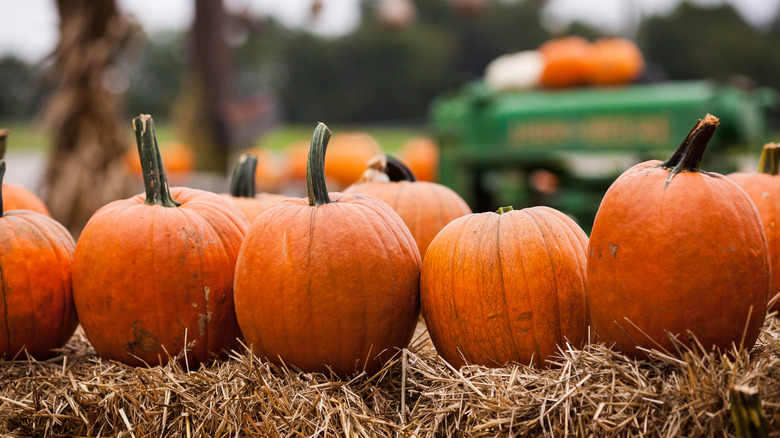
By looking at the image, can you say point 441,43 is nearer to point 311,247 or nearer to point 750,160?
point 750,160

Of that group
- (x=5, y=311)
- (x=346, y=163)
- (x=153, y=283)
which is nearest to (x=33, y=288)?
(x=5, y=311)

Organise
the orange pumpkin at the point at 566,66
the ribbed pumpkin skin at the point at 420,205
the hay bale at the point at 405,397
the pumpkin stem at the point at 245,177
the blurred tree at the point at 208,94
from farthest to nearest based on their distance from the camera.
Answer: the blurred tree at the point at 208,94, the orange pumpkin at the point at 566,66, the pumpkin stem at the point at 245,177, the ribbed pumpkin skin at the point at 420,205, the hay bale at the point at 405,397

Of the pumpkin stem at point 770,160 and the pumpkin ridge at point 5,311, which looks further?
the pumpkin stem at point 770,160

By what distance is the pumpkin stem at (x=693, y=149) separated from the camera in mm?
1667

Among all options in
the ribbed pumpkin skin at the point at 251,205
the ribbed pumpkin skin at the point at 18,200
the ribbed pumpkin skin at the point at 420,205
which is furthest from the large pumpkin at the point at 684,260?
the ribbed pumpkin skin at the point at 18,200

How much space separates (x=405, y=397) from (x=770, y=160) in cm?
163

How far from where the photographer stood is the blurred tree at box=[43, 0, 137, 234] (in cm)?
582

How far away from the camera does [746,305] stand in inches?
65.9

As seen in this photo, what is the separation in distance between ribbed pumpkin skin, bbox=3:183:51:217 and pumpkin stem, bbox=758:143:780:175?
120 inches

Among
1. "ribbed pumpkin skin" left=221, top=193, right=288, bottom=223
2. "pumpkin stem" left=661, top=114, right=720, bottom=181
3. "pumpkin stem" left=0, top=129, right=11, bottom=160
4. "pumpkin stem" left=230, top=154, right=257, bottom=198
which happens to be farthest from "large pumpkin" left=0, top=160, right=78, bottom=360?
"pumpkin stem" left=661, top=114, right=720, bottom=181

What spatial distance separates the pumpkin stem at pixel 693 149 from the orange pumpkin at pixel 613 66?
21.2ft

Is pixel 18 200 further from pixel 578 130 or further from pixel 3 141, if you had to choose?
pixel 578 130

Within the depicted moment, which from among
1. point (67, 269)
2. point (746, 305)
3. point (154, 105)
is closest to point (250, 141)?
point (67, 269)

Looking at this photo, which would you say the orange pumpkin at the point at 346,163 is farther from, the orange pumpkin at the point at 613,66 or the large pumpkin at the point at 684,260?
the large pumpkin at the point at 684,260
